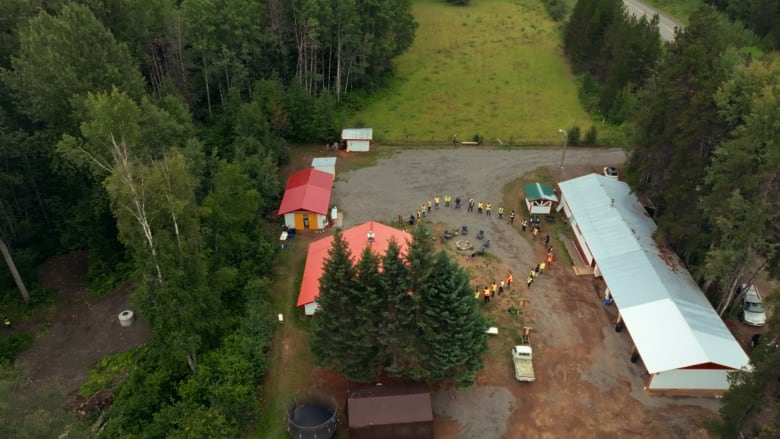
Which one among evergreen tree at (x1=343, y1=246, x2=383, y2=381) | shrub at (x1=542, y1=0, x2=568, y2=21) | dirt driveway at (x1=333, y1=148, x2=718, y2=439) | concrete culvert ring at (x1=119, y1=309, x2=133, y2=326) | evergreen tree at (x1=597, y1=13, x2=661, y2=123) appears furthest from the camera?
shrub at (x1=542, y1=0, x2=568, y2=21)

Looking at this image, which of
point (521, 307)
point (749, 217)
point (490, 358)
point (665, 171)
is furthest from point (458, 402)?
point (665, 171)

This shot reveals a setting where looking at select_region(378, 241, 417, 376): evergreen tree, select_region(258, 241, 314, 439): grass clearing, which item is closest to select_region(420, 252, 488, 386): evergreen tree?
select_region(378, 241, 417, 376): evergreen tree

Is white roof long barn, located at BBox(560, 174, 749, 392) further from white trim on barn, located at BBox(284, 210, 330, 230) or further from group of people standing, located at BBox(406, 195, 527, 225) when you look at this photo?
white trim on barn, located at BBox(284, 210, 330, 230)

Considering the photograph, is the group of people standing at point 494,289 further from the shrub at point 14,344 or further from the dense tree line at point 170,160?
the shrub at point 14,344

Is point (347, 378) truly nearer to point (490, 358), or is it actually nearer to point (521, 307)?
point (490, 358)

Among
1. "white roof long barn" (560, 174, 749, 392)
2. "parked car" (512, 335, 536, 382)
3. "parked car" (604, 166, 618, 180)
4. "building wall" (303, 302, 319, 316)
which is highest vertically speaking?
"white roof long barn" (560, 174, 749, 392)

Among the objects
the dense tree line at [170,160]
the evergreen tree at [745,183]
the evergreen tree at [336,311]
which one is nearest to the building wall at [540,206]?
the evergreen tree at [745,183]
